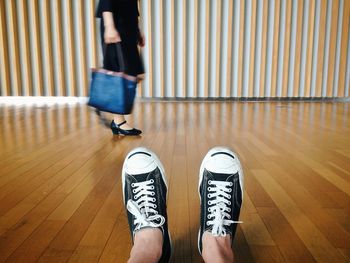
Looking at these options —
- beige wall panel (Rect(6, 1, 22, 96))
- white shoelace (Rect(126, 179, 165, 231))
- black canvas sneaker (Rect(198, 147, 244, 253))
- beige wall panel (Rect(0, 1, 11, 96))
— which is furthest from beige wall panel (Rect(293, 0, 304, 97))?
white shoelace (Rect(126, 179, 165, 231))

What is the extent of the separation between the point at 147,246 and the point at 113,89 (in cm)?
162

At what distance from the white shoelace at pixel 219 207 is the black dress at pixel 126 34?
1545 millimetres

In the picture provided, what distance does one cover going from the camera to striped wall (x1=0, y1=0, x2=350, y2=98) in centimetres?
514

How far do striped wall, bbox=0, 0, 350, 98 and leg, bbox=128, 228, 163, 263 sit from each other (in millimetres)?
4587

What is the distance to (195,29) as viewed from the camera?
516 cm

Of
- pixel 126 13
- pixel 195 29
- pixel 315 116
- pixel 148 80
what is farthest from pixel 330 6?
pixel 126 13

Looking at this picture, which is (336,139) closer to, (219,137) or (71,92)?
(219,137)

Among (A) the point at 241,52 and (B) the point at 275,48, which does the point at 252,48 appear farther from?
(B) the point at 275,48

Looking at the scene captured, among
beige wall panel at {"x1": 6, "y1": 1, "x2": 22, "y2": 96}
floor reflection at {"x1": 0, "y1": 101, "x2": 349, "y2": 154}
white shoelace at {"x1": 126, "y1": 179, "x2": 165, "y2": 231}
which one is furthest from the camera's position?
beige wall panel at {"x1": 6, "y1": 1, "x2": 22, "y2": 96}

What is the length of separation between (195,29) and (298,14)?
1.57m

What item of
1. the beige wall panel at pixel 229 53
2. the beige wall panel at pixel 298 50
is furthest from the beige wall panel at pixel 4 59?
the beige wall panel at pixel 298 50

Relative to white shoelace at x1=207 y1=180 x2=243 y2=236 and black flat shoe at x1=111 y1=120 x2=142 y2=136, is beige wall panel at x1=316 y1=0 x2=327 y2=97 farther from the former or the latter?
white shoelace at x1=207 y1=180 x2=243 y2=236

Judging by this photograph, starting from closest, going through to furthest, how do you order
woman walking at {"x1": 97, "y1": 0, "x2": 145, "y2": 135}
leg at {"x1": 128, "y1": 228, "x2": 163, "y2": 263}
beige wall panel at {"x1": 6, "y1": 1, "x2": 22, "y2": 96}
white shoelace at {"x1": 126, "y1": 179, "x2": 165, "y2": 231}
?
leg at {"x1": 128, "y1": 228, "x2": 163, "y2": 263}, white shoelace at {"x1": 126, "y1": 179, "x2": 165, "y2": 231}, woman walking at {"x1": 97, "y1": 0, "x2": 145, "y2": 135}, beige wall panel at {"x1": 6, "y1": 1, "x2": 22, "y2": 96}

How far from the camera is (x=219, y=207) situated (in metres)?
0.91
